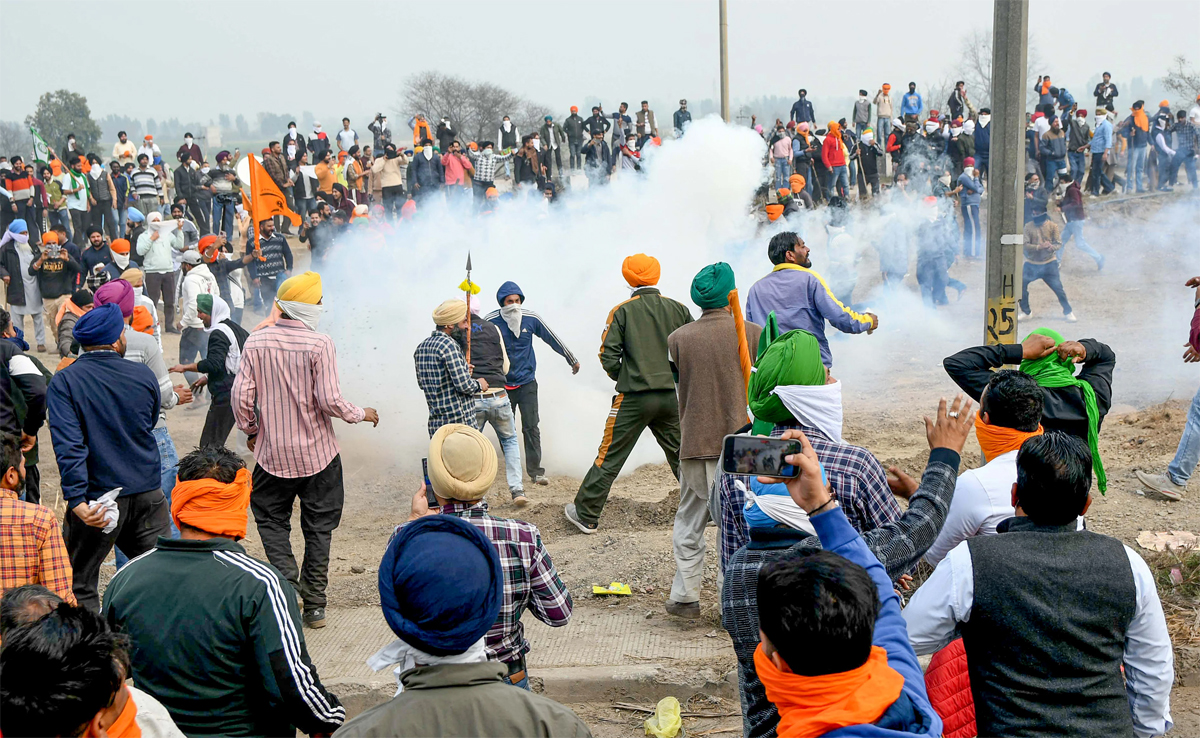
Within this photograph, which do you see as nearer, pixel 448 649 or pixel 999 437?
pixel 448 649

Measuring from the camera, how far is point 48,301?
13930 millimetres

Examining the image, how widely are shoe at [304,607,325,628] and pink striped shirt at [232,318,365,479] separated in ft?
A: 2.62

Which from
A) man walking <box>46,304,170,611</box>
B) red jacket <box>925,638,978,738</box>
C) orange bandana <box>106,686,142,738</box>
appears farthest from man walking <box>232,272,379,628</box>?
red jacket <box>925,638,978,738</box>

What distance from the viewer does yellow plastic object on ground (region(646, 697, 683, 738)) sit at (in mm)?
4379

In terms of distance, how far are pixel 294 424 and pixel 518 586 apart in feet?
9.21

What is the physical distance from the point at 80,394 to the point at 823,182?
1665 centimetres

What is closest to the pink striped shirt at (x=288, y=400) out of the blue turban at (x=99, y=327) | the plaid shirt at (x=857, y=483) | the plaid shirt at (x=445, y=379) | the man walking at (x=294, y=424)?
the man walking at (x=294, y=424)

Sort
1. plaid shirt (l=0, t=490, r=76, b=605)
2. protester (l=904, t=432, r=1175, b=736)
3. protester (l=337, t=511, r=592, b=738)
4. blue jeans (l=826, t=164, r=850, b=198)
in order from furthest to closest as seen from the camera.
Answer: blue jeans (l=826, t=164, r=850, b=198)
plaid shirt (l=0, t=490, r=76, b=605)
protester (l=904, t=432, r=1175, b=736)
protester (l=337, t=511, r=592, b=738)

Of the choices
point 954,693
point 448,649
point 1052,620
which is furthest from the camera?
point 954,693

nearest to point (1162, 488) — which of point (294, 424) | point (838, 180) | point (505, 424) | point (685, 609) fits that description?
point (685, 609)

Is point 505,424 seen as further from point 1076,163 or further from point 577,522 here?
point 1076,163

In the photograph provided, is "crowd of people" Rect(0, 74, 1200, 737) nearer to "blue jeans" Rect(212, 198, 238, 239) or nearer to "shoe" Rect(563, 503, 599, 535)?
"shoe" Rect(563, 503, 599, 535)

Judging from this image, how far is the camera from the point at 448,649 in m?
2.16

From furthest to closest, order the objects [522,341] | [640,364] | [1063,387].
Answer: [522,341]
[640,364]
[1063,387]
